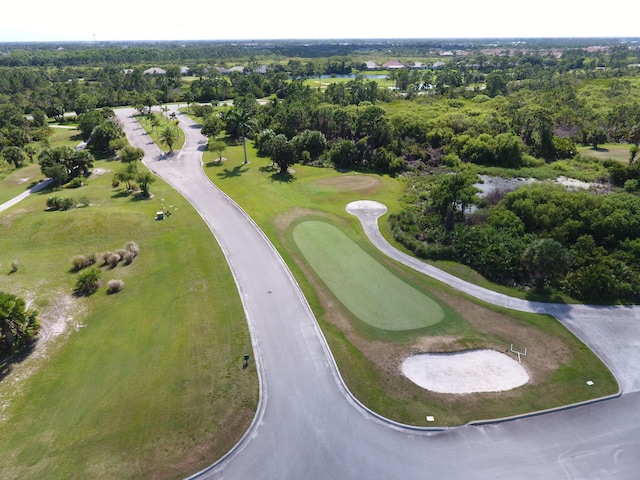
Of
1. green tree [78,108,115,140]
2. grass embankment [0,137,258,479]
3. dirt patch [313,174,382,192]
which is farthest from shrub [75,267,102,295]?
green tree [78,108,115,140]

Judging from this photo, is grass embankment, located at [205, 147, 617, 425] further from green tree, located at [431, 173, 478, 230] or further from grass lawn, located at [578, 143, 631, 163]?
grass lawn, located at [578, 143, 631, 163]

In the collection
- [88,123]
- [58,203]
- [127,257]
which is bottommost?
[127,257]

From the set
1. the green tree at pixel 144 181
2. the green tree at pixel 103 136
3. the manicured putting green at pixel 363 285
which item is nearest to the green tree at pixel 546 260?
the manicured putting green at pixel 363 285

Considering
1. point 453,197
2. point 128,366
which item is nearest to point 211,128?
point 453,197

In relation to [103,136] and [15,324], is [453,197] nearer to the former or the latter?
[15,324]

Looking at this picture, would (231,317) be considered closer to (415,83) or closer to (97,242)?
(97,242)

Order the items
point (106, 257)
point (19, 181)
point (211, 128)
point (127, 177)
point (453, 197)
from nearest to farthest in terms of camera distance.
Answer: point (106, 257)
point (453, 197)
point (127, 177)
point (19, 181)
point (211, 128)

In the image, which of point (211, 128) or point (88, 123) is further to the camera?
point (88, 123)
